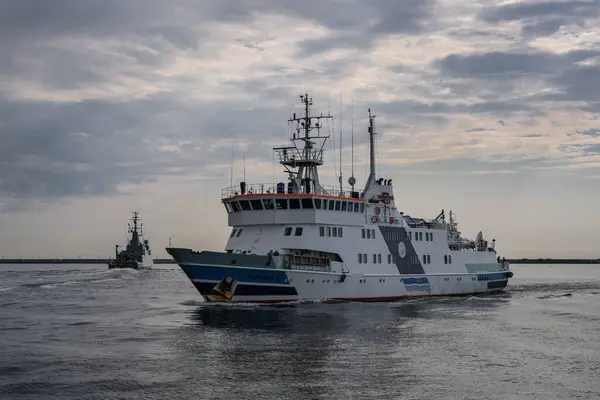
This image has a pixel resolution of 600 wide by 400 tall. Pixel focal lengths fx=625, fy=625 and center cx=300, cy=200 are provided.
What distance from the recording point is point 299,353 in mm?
25781

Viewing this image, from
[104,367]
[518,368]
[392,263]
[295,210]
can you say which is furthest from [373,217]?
[104,367]

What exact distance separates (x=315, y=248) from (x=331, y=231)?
6.62ft

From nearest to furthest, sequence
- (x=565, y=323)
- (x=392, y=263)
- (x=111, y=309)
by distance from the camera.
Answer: (x=565, y=323) < (x=111, y=309) < (x=392, y=263)

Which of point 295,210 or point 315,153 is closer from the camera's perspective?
point 295,210

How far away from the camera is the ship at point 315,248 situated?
38.9m

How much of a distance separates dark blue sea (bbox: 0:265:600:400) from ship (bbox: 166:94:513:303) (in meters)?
1.43

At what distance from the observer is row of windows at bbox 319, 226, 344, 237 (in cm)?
4256

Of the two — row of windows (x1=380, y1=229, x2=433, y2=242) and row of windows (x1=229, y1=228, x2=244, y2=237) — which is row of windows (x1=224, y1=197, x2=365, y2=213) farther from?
row of windows (x1=380, y1=229, x2=433, y2=242)

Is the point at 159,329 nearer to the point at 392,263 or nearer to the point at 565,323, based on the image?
the point at 392,263

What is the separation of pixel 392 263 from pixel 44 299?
29250 millimetres

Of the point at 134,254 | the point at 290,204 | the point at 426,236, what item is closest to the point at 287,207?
the point at 290,204

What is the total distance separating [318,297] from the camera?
41.0 meters

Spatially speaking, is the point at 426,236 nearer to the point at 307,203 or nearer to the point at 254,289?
the point at 307,203

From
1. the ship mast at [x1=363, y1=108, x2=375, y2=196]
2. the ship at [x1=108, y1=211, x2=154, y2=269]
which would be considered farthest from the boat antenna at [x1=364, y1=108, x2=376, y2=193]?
the ship at [x1=108, y1=211, x2=154, y2=269]
